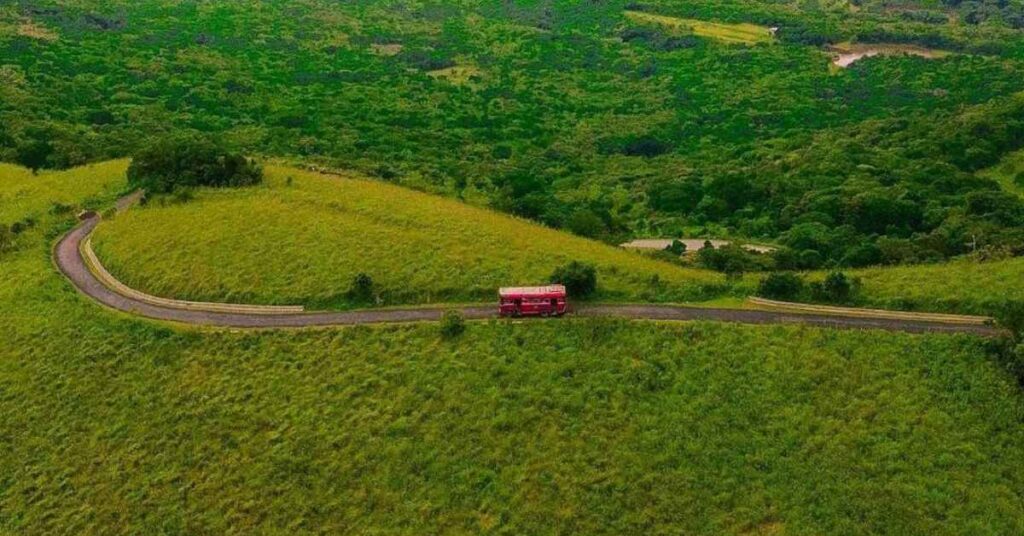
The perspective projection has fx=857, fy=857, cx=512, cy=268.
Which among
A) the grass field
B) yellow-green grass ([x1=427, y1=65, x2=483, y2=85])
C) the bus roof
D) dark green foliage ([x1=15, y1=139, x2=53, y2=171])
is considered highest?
yellow-green grass ([x1=427, y1=65, x2=483, y2=85])

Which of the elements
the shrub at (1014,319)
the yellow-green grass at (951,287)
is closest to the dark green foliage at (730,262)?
the yellow-green grass at (951,287)

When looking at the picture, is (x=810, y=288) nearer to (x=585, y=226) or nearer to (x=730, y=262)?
(x=730, y=262)

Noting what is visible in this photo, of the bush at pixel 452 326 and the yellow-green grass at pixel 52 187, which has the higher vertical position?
the yellow-green grass at pixel 52 187

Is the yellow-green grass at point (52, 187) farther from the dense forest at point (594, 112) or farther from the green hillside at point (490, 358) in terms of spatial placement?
the dense forest at point (594, 112)

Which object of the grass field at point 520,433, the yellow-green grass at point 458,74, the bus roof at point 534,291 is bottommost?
the grass field at point 520,433

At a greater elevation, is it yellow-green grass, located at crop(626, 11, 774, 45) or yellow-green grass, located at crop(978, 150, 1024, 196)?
yellow-green grass, located at crop(626, 11, 774, 45)

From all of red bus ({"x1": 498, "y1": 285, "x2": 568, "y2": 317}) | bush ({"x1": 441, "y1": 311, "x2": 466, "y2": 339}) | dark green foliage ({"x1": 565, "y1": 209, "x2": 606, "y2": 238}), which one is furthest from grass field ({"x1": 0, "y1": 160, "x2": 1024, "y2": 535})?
dark green foliage ({"x1": 565, "y1": 209, "x2": 606, "y2": 238})

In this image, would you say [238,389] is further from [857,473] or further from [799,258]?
[799,258]

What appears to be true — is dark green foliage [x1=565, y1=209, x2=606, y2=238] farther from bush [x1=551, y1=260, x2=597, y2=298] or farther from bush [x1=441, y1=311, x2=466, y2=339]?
bush [x1=441, y1=311, x2=466, y2=339]
